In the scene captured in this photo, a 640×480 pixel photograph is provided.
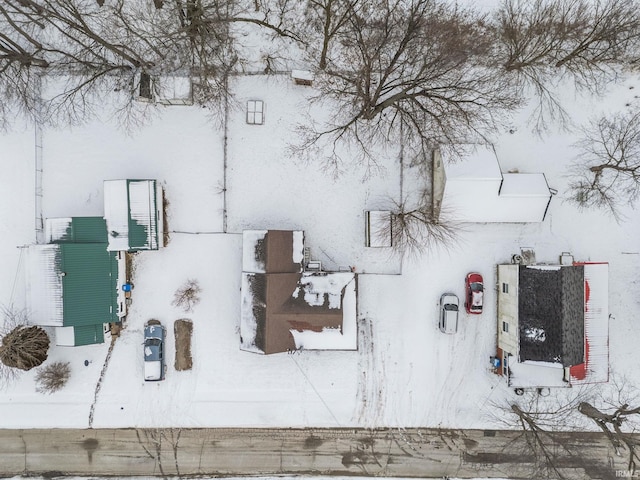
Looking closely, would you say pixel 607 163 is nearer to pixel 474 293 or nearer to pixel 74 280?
pixel 474 293

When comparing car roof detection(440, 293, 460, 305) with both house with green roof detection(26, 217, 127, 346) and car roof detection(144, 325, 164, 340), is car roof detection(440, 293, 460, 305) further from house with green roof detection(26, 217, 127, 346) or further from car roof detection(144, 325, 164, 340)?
house with green roof detection(26, 217, 127, 346)

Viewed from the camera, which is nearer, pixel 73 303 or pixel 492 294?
pixel 73 303

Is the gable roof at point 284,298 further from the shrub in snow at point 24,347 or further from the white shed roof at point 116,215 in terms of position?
the shrub in snow at point 24,347

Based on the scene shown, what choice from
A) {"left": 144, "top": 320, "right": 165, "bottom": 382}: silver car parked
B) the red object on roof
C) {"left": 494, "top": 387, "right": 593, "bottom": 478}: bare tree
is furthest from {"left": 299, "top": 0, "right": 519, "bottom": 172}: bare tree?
{"left": 494, "top": 387, "right": 593, "bottom": 478}: bare tree

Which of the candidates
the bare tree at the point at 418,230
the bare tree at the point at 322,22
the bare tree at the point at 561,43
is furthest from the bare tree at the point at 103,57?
the bare tree at the point at 561,43

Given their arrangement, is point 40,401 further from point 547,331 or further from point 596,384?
point 596,384

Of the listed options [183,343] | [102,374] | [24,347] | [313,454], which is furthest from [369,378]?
[24,347]

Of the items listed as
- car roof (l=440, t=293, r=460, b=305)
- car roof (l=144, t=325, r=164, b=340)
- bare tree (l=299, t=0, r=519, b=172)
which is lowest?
car roof (l=144, t=325, r=164, b=340)

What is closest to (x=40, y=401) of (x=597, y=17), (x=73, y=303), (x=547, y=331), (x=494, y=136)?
(x=73, y=303)
